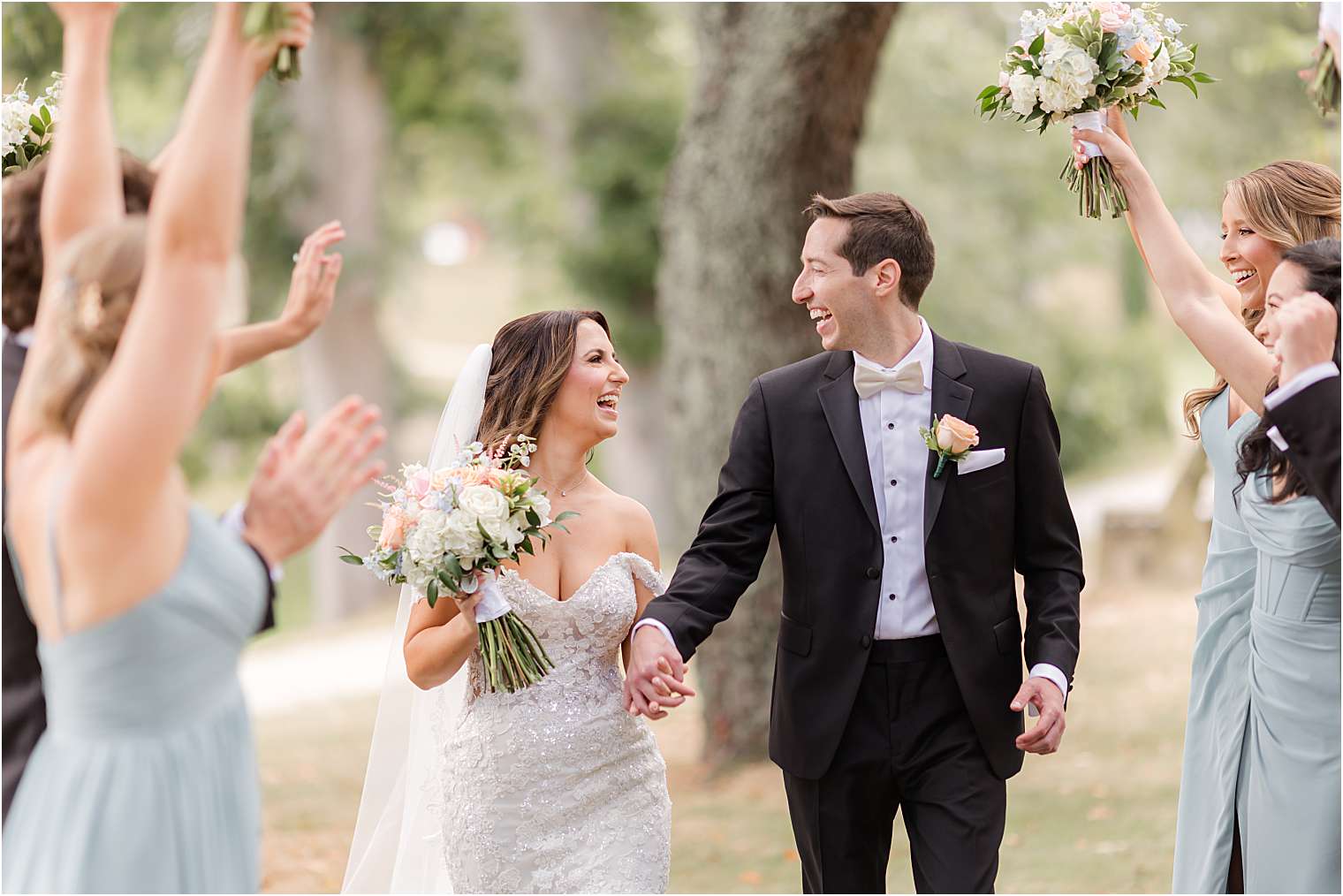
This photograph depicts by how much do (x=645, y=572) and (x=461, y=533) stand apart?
81 cm

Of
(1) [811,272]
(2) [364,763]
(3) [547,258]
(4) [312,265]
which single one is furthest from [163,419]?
(3) [547,258]

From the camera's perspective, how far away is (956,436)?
4148 mm

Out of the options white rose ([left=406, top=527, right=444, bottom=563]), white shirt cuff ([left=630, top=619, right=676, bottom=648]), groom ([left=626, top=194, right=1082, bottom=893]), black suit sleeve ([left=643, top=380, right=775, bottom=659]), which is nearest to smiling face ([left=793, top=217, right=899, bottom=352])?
groom ([left=626, top=194, right=1082, bottom=893])

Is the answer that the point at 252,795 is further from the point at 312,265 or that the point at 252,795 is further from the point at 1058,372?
the point at 1058,372

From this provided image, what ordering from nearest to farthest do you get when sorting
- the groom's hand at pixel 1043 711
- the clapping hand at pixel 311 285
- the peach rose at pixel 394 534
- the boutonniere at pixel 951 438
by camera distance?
the clapping hand at pixel 311 285 → the peach rose at pixel 394 534 → the groom's hand at pixel 1043 711 → the boutonniere at pixel 951 438

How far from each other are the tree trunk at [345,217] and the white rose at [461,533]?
14424 mm

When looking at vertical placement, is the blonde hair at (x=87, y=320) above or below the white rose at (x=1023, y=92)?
below

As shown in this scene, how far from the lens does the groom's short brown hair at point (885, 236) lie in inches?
174

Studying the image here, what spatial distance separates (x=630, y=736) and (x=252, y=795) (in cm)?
148

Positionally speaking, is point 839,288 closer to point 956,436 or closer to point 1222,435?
point 956,436

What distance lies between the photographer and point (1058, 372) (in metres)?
24.4

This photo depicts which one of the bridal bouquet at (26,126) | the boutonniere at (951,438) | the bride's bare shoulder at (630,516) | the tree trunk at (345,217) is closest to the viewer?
the boutonniere at (951,438)

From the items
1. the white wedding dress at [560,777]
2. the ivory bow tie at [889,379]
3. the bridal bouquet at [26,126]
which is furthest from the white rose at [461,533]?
the bridal bouquet at [26,126]

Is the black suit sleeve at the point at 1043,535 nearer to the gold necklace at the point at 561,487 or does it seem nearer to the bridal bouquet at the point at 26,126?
the gold necklace at the point at 561,487
